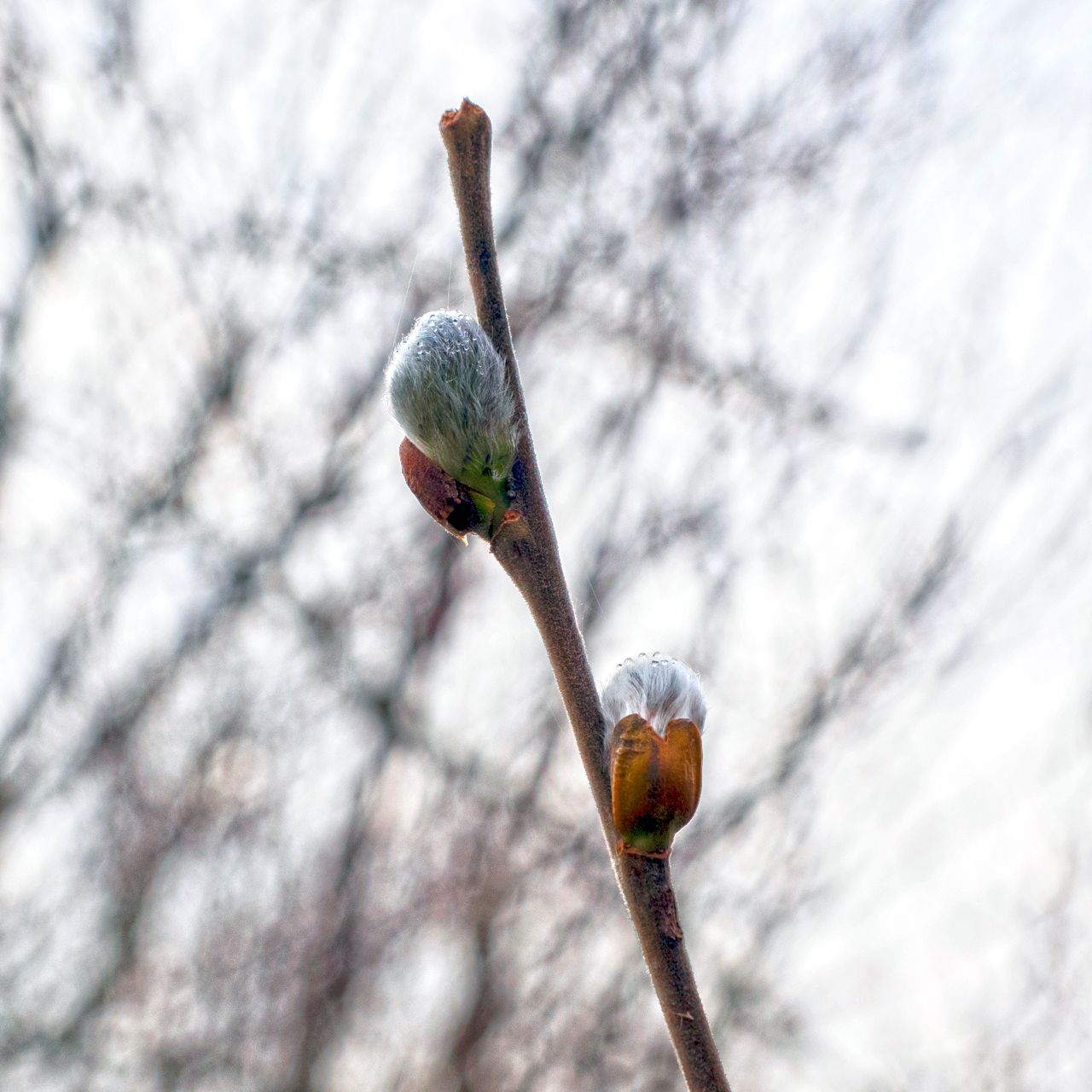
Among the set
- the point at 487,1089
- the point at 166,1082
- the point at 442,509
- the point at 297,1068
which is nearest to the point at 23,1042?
the point at 166,1082

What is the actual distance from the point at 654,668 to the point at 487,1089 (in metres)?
3.15

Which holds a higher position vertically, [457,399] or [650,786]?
[457,399]

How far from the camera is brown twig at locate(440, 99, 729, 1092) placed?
35 cm

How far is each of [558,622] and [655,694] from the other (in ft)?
0.17

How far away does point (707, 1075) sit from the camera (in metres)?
0.35

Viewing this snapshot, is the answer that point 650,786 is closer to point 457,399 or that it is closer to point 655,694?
point 655,694

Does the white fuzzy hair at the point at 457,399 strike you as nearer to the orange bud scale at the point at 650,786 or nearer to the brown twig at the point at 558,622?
the brown twig at the point at 558,622

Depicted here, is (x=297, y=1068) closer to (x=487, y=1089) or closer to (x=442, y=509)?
(x=487, y=1089)

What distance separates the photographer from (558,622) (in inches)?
15.7

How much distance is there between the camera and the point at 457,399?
39cm

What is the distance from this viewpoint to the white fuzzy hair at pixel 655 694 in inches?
15.0

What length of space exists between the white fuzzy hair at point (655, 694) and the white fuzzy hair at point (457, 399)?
10 centimetres

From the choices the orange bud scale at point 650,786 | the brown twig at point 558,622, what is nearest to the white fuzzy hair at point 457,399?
the brown twig at point 558,622

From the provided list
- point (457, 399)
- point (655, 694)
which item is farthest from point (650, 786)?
point (457, 399)
